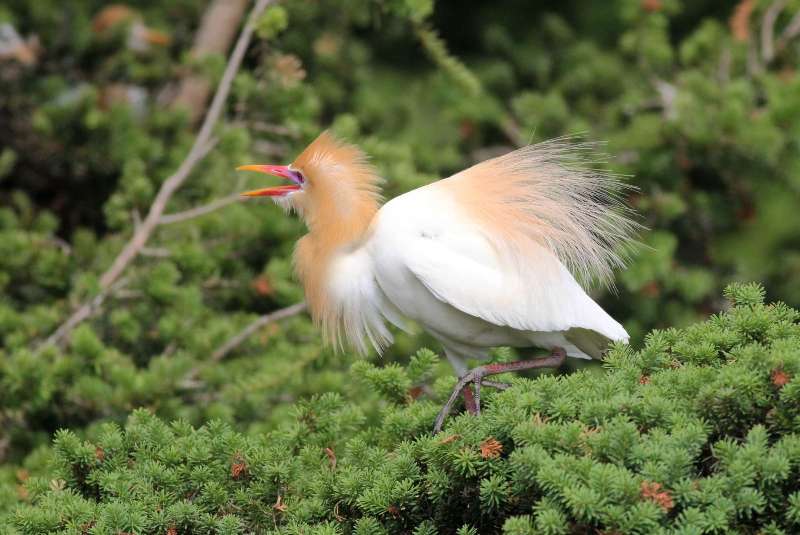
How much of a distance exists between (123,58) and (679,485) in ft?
11.6

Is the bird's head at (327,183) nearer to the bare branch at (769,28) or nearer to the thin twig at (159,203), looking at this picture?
the thin twig at (159,203)

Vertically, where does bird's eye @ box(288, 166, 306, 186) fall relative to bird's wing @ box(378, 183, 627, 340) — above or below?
above

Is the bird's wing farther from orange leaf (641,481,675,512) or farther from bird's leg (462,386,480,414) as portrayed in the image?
orange leaf (641,481,675,512)

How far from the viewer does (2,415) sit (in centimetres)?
352

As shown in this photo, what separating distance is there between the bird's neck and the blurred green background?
65cm

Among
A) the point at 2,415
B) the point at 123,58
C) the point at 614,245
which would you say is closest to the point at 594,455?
the point at 614,245

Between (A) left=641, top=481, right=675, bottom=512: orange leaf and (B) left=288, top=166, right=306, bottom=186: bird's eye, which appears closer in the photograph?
(A) left=641, top=481, right=675, bottom=512: orange leaf

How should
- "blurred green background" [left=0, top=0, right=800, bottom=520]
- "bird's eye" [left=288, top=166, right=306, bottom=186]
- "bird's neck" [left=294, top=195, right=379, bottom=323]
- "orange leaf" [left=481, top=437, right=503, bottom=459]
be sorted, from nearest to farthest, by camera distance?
"orange leaf" [left=481, top=437, right=503, bottom=459], "bird's neck" [left=294, top=195, right=379, bottom=323], "bird's eye" [left=288, top=166, right=306, bottom=186], "blurred green background" [left=0, top=0, right=800, bottom=520]

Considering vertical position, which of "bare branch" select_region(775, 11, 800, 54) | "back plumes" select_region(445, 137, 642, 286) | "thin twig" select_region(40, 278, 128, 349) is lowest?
"thin twig" select_region(40, 278, 128, 349)

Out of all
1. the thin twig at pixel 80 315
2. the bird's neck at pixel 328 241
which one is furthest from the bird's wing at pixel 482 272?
the thin twig at pixel 80 315

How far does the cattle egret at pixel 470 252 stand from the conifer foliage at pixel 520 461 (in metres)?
0.18

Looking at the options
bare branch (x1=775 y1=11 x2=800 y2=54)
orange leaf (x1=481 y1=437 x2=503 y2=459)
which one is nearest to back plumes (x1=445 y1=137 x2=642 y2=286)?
orange leaf (x1=481 y1=437 x2=503 y2=459)

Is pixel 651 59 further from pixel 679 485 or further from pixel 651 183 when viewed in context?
pixel 679 485

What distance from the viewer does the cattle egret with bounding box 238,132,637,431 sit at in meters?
2.44
